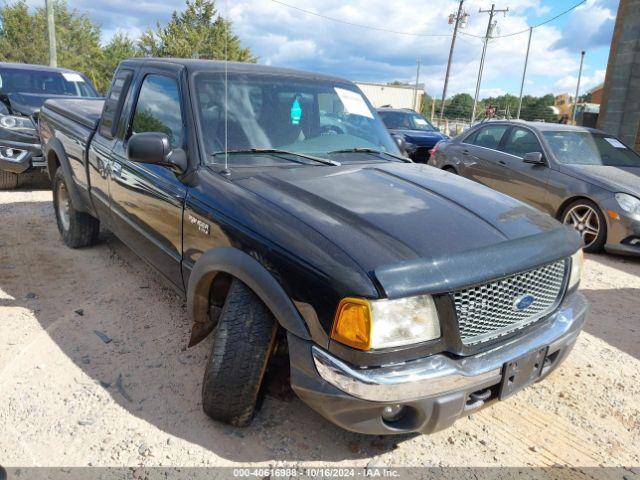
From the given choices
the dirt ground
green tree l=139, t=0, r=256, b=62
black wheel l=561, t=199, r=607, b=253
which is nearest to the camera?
the dirt ground

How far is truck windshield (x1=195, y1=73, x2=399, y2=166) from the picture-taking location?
292 cm

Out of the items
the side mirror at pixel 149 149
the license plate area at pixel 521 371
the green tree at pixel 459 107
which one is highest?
the green tree at pixel 459 107

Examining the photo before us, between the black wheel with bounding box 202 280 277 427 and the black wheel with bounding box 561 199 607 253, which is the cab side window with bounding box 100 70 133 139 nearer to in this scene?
the black wheel with bounding box 202 280 277 427

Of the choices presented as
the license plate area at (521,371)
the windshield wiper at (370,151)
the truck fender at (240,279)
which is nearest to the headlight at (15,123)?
the windshield wiper at (370,151)

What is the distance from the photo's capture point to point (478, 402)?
2129 mm

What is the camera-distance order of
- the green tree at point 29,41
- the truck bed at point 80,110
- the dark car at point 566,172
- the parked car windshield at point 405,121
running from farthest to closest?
the green tree at point 29,41 < the parked car windshield at point 405,121 < the dark car at point 566,172 < the truck bed at point 80,110

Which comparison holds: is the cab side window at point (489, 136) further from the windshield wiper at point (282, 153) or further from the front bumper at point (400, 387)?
the front bumper at point (400, 387)

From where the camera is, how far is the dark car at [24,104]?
23.2 feet

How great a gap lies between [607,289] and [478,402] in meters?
3.41

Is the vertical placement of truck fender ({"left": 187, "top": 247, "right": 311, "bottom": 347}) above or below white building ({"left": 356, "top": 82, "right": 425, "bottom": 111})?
below

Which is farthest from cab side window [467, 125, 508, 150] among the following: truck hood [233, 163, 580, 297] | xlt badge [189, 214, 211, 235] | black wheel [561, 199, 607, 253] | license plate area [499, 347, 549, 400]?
xlt badge [189, 214, 211, 235]

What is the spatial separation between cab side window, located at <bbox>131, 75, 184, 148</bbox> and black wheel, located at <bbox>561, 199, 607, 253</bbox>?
4.73 meters

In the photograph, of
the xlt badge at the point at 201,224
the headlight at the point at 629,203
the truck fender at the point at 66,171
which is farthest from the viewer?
the headlight at the point at 629,203

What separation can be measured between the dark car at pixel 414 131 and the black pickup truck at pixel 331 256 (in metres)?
7.89
